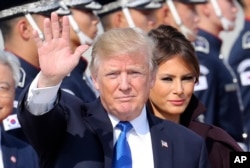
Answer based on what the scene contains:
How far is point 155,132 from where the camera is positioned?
10.4 ft

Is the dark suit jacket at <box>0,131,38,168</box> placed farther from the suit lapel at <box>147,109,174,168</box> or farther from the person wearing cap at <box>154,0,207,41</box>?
the person wearing cap at <box>154,0,207,41</box>

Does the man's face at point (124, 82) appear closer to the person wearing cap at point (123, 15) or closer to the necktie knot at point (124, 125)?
the necktie knot at point (124, 125)

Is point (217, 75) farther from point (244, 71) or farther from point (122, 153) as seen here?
point (122, 153)

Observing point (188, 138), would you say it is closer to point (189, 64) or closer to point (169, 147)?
point (169, 147)

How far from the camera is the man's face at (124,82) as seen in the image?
9.96 feet

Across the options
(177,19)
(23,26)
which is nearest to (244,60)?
(177,19)

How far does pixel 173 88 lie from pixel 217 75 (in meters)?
2.14

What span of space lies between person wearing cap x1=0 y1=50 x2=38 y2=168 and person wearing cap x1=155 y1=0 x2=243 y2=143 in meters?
1.88

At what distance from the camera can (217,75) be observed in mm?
5934

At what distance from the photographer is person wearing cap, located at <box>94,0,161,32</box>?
5.71m

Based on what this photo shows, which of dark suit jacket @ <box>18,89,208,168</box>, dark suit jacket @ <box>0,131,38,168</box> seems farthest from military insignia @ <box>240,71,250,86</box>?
dark suit jacket @ <box>18,89,208,168</box>

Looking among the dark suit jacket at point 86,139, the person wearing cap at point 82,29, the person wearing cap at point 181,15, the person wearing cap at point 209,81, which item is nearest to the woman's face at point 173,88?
the dark suit jacket at point 86,139

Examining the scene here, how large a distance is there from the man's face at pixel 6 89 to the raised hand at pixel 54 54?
1010 mm

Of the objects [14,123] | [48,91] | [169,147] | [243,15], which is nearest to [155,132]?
[169,147]
